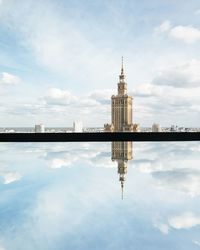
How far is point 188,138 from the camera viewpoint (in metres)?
11.5

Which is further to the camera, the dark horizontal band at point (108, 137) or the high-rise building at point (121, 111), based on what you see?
the high-rise building at point (121, 111)

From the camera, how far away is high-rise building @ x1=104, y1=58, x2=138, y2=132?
41.0 meters

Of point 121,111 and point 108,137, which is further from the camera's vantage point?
point 121,111

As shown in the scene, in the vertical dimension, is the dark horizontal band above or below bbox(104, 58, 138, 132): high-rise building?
below

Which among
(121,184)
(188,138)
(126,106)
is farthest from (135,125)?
(121,184)

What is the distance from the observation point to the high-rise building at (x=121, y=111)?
4100cm

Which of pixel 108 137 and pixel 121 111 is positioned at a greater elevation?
pixel 121 111

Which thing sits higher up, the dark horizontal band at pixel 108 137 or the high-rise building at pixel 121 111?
the high-rise building at pixel 121 111

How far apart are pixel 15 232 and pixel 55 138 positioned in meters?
8.79

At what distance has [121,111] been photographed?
41844mm

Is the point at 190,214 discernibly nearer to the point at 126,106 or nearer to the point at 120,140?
the point at 120,140

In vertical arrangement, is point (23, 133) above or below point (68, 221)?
above

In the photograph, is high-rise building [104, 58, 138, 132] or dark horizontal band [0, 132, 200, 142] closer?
dark horizontal band [0, 132, 200, 142]

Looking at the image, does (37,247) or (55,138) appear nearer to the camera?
(37,247)
